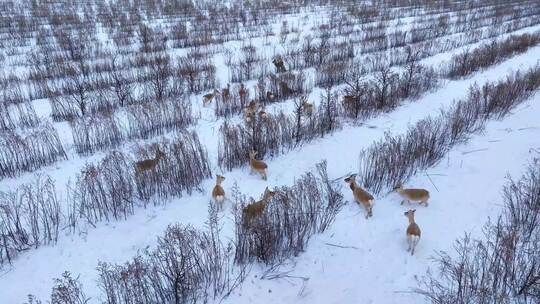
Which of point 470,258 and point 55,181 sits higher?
point 55,181

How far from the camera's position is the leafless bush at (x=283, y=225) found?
3.37 meters

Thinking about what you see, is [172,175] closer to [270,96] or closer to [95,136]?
[95,136]

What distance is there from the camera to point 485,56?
9.67 m

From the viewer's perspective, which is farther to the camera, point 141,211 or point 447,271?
point 141,211

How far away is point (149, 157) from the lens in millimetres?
4883

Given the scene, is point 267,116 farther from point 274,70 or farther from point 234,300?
point 274,70

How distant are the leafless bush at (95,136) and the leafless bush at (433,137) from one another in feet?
12.5

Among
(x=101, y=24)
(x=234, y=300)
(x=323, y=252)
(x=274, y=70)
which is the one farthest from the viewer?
(x=101, y=24)

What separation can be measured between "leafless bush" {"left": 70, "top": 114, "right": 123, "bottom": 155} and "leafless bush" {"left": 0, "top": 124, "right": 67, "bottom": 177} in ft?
0.90

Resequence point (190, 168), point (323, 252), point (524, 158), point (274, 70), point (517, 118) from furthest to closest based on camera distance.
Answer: point (274, 70) < point (517, 118) < point (524, 158) < point (190, 168) < point (323, 252)

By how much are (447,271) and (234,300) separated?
5.97 ft

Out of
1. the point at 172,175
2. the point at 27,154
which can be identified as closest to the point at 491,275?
the point at 172,175

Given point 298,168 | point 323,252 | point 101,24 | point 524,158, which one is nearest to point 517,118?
point 524,158

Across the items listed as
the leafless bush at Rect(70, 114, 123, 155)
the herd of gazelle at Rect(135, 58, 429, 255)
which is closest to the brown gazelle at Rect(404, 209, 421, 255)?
the herd of gazelle at Rect(135, 58, 429, 255)
